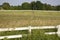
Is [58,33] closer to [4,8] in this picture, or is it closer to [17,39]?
[17,39]

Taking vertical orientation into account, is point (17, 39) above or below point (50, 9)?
above

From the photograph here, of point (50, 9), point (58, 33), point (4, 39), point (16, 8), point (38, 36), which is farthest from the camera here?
point (50, 9)

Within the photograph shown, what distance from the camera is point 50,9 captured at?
40250 millimetres

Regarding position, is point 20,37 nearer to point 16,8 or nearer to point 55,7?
point 16,8

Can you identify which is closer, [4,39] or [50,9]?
[4,39]

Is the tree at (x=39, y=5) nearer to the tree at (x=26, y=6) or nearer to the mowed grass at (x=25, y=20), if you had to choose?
the tree at (x=26, y=6)

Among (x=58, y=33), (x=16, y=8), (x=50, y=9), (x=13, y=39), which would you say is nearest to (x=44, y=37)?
(x=58, y=33)

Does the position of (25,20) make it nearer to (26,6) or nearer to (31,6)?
(26,6)

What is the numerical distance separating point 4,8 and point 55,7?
415 inches

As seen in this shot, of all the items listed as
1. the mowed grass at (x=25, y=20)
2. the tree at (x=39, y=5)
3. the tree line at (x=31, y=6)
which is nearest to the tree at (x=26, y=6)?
the tree line at (x=31, y=6)

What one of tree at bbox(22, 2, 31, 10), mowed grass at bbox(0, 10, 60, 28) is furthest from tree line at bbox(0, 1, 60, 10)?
mowed grass at bbox(0, 10, 60, 28)

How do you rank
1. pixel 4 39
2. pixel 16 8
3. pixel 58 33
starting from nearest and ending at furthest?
pixel 4 39
pixel 58 33
pixel 16 8

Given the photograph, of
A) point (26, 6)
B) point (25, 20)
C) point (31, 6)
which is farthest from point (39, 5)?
point (25, 20)

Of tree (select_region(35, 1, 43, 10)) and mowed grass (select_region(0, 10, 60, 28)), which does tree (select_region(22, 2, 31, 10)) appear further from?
mowed grass (select_region(0, 10, 60, 28))
